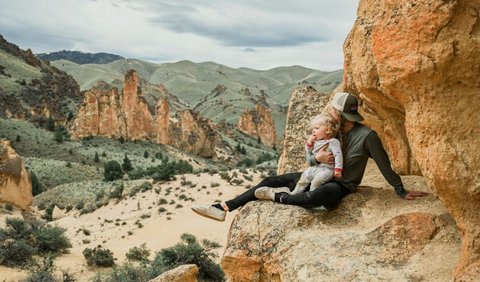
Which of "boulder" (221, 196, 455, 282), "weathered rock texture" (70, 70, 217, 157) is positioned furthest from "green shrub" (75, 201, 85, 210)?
"boulder" (221, 196, 455, 282)

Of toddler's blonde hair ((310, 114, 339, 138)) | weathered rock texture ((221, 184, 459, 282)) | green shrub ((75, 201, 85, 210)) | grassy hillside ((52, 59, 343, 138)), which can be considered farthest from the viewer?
grassy hillside ((52, 59, 343, 138))

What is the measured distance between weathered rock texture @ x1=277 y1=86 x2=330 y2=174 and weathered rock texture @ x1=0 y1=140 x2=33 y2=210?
16.4m

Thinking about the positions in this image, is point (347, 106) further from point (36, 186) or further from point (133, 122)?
point (133, 122)

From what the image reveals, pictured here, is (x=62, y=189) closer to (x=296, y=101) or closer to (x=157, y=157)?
(x=157, y=157)

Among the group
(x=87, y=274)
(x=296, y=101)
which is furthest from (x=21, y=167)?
(x=296, y=101)

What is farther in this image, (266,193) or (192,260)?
(192,260)

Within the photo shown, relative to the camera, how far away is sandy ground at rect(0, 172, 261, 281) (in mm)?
16094

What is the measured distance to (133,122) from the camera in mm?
55875

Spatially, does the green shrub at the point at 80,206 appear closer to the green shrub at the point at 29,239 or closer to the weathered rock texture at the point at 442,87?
the green shrub at the point at 29,239

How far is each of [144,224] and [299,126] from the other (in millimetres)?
17865

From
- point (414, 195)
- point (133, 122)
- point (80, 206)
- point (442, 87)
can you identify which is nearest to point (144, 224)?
point (80, 206)

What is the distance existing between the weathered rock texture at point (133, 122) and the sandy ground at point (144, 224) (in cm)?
2171

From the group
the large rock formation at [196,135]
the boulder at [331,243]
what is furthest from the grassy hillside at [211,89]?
the boulder at [331,243]

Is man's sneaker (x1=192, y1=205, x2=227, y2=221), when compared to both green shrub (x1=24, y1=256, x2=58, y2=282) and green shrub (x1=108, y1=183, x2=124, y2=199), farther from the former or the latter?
green shrub (x1=108, y1=183, x2=124, y2=199)
